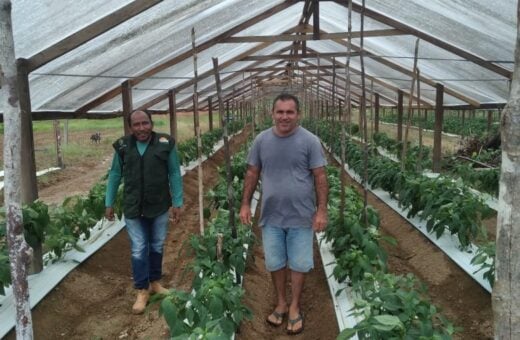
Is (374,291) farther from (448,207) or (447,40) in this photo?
(447,40)

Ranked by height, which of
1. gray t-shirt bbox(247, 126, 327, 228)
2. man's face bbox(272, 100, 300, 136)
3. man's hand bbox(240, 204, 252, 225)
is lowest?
man's hand bbox(240, 204, 252, 225)

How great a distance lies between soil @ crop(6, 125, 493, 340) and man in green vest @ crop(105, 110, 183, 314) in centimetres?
35

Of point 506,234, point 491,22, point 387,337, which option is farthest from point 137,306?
point 491,22

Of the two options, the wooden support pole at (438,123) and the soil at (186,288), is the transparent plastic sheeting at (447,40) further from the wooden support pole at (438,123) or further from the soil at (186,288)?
the soil at (186,288)

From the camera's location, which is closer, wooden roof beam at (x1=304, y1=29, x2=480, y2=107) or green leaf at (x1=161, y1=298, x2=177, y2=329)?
green leaf at (x1=161, y1=298, x2=177, y2=329)

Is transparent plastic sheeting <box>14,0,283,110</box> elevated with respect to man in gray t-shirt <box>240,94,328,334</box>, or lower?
elevated

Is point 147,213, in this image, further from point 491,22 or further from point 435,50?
point 435,50

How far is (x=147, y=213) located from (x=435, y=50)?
489 centimetres

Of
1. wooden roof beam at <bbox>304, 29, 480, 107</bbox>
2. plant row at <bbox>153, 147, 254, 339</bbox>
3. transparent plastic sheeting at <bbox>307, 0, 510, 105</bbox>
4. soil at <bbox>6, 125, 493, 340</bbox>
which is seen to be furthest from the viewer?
wooden roof beam at <bbox>304, 29, 480, 107</bbox>

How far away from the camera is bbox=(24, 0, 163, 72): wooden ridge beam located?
3.86m

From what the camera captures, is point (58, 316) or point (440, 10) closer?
point (58, 316)

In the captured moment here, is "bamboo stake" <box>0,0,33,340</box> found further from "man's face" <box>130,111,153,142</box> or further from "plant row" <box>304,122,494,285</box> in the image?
"plant row" <box>304,122,494,285</box>

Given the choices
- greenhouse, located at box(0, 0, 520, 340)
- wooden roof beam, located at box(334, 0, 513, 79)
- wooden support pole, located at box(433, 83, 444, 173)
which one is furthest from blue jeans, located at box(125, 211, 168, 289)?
wooden support pole, located at box(433, 83, 444, 173)

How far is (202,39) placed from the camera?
251 inches
